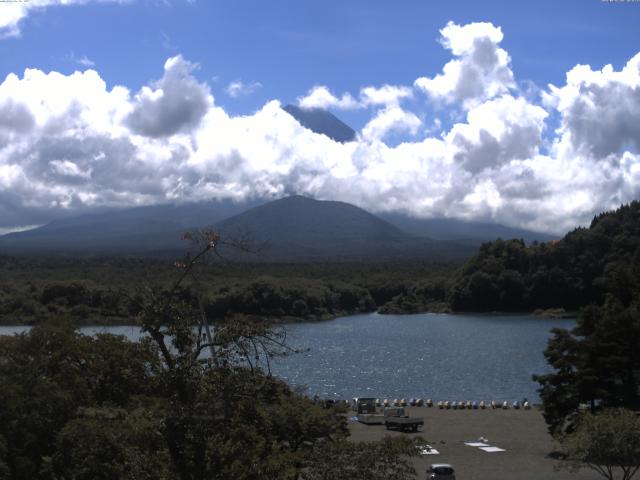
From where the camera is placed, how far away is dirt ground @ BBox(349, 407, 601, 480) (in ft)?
62.9

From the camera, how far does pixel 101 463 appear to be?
9508mm

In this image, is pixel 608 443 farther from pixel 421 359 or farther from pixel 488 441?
pixel 421 359

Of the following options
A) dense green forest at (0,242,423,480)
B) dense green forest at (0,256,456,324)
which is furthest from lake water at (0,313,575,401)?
dense green forest at (0,242,423,480)

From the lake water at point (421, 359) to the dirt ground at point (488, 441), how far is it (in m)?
5.86

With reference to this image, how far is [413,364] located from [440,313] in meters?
44.3

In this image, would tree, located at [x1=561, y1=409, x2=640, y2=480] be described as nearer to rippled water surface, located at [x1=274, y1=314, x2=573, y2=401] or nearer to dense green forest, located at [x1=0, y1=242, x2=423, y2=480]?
dense green forest, located at [x1=0, y1=242, x2=423, y2=480]

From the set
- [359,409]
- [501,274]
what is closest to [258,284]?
[501,274]

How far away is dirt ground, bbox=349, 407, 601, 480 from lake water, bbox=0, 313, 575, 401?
5861mm

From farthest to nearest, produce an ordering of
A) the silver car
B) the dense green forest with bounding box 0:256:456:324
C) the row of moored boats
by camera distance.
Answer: the dense green forest with bounding box 0:256:456:324 → the row of moored boats → the silver car

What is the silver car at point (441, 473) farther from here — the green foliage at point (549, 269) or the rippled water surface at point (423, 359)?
the green foliage at point (549, 269)

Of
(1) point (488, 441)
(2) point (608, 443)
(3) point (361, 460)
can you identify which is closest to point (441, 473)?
(2) point (608, 443)

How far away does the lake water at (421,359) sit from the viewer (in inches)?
1560

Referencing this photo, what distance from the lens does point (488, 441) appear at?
24203mm

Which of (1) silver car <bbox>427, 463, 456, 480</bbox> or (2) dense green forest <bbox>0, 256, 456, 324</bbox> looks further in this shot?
(2) dense green forest <bbox>0, 256, 456, 324</bbox>
